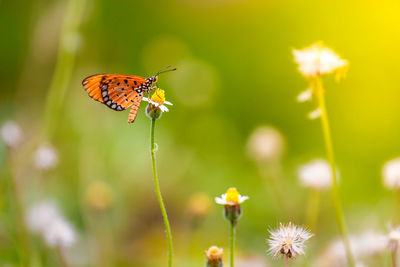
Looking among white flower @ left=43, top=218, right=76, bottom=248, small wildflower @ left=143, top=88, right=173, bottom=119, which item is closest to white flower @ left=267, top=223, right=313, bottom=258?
small wildflower @ left=143, top=88, right=173, bottom=119

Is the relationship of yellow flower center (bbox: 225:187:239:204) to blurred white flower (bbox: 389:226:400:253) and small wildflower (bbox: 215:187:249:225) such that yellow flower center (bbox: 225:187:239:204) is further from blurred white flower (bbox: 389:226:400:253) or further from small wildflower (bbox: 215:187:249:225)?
blurred white flower (bbox: 389:226:400:253)

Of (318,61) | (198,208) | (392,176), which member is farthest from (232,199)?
(198,208)

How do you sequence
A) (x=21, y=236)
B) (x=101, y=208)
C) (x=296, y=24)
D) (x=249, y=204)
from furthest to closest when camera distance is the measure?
(x=296, y=24) → (x=249, y=204) → (x=101, y=208) → (x=21, y=236)

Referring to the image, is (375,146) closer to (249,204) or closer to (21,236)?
(249,204)

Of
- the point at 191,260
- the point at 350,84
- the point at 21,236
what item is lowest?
the point at 21,236

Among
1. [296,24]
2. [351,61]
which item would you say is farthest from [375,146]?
[296,24]

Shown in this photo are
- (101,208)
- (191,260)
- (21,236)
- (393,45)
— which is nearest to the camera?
(21,236)

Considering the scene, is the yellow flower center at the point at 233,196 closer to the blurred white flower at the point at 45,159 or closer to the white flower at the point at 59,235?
the white flower at the point at 59,235
